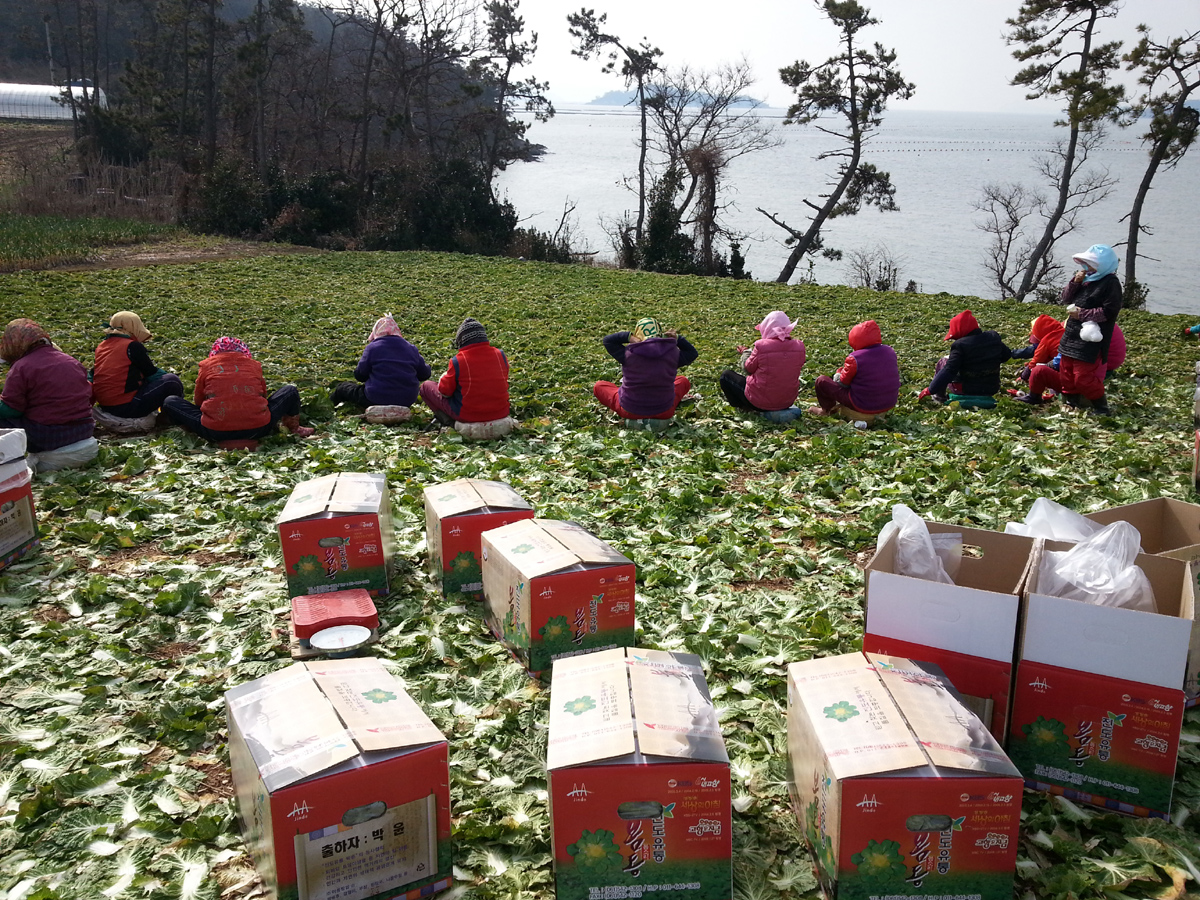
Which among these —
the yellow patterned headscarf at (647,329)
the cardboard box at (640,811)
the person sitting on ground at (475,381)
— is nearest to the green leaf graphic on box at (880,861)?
the cardboard box at (640,811)

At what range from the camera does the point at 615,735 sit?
2.72 meters

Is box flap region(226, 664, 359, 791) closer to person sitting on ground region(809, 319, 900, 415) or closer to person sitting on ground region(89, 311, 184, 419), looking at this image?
person sitting on ground region(89, 311, 184, 419)

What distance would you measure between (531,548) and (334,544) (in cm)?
120

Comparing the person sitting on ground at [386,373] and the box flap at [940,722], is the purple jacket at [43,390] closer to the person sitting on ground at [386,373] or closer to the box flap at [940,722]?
the person sitting on ground at [386,373]

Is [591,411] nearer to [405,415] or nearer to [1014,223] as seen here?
[405,415]

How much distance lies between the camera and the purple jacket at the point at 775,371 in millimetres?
8586

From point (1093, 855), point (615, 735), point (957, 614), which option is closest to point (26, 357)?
point (615, 735)

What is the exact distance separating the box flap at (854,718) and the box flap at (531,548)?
116 centimetres

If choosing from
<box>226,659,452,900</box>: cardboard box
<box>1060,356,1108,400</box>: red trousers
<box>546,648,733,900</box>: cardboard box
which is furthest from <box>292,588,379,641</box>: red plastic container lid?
<box>1060,356,1108,400</box>: red trousers

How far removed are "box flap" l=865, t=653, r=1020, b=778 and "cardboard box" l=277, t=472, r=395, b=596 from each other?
8.81ft

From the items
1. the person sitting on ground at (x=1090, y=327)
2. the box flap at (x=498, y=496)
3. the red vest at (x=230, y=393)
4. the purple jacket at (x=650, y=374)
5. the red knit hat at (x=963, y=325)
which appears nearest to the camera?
the box flap at (x=498, y=496)

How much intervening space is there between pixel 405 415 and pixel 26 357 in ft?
10.4

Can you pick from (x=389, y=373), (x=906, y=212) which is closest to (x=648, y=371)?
(x=389, y=373)

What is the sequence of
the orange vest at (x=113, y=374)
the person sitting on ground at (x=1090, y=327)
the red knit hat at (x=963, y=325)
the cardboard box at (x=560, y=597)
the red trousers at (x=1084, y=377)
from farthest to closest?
the red knit hat at (x=963, y=325), the red trousers at (x=1084, y=377), the person sitting on ground at (x=1090, y=327), the orange vest at (x=113, y=374), the cardboard box at (x=560, y=597)
